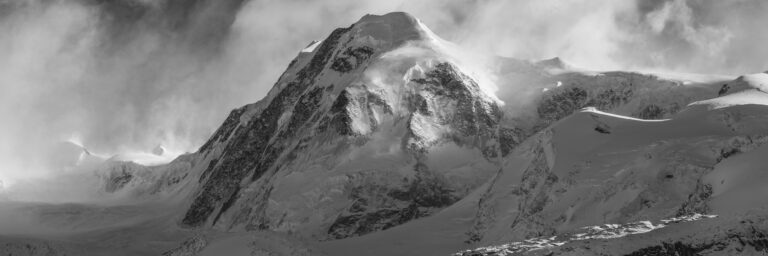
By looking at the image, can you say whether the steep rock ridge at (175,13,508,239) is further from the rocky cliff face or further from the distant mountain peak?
the distant mountain peak

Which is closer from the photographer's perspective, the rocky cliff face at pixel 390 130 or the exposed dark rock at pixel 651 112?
the exposed dark rock at pixel 651 112

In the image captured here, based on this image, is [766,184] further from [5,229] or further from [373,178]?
[5,229]

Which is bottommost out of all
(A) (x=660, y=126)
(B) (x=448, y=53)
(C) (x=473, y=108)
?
(A) (x=660, y=126)

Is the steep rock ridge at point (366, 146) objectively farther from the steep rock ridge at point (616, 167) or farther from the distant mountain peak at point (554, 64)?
the steep rock ridge at point (616, 167)

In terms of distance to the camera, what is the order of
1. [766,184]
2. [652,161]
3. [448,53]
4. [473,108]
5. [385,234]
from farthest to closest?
[448,53] → [473,108] → [385,234] → [652,161] → [766,184]

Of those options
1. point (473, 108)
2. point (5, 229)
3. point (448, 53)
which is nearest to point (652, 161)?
point (473, 108)

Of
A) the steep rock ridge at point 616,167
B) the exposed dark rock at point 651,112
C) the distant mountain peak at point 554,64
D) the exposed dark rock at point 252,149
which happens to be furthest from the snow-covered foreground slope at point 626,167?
the exposed dark rock at point 252,149
